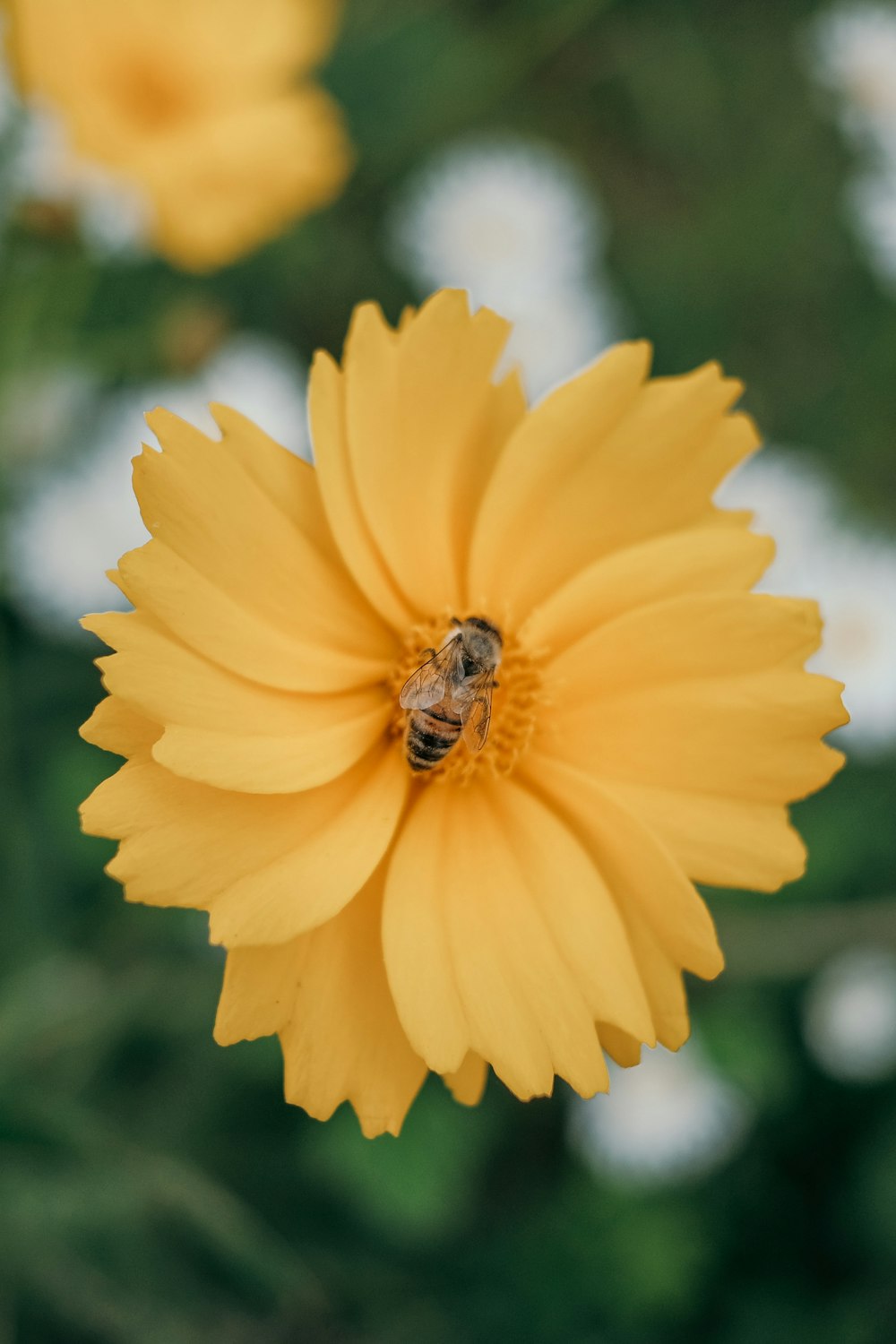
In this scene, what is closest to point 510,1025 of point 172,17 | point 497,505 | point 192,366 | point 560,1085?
point 497,505

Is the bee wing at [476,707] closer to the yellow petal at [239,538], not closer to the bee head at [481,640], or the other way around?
the bee head at [481,640]

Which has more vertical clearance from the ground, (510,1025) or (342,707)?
(342,707)

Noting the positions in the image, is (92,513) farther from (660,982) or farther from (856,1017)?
(856,1017)

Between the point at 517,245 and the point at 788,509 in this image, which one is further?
the point at 517,245

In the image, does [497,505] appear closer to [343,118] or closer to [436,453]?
[436,453]

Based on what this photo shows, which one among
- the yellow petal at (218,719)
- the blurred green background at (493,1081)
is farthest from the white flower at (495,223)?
the yellow petal at (218,719)

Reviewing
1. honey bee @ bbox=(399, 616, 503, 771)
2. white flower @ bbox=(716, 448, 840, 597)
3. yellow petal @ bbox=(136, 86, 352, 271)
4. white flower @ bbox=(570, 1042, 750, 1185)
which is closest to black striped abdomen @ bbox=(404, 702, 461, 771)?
honey bee @ bbox=(399, 616, 503, 771)

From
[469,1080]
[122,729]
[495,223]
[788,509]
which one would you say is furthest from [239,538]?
[495,223]
